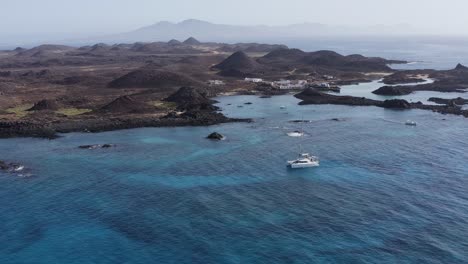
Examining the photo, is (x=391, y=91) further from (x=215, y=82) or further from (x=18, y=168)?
(x=18, y=168)

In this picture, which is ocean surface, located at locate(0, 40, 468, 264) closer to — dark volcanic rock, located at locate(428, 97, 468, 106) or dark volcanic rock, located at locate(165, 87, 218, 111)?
dark volcanic rock, located at locate(165, 87, 218, 111)

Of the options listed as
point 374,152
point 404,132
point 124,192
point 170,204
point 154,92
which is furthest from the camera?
point 154,92

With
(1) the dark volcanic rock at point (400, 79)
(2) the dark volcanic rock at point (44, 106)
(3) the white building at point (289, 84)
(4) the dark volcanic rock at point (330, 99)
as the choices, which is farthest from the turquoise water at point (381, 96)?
(2) the dark volcanic rock at point (44, 106)

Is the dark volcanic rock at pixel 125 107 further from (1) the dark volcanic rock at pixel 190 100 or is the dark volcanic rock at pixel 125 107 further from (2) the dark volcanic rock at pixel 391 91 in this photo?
(2) the dark volcanic rock at pixel 391 91

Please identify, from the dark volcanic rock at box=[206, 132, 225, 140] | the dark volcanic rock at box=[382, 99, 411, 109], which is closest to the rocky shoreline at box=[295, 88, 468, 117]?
the dark volcanic rock at box=[382, 99, 411, 109]

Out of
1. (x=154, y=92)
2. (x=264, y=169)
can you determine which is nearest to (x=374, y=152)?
→ (x=264, y=169)

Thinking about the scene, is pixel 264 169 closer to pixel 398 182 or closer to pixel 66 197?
pixel 398 182
